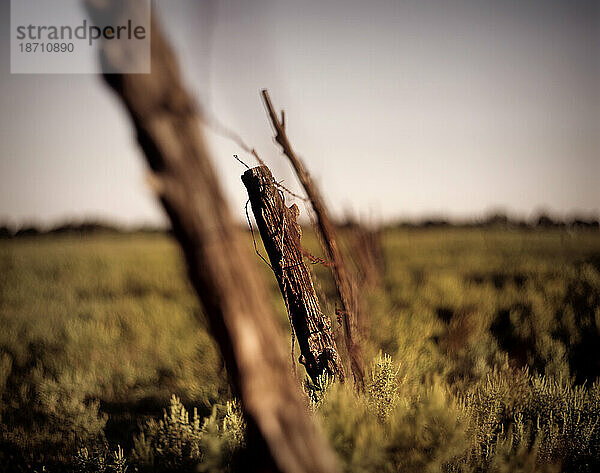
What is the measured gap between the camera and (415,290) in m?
7.37

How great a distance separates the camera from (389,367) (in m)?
3.00

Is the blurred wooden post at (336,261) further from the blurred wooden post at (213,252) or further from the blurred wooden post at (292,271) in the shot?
the blurred wooden post at (213,252)

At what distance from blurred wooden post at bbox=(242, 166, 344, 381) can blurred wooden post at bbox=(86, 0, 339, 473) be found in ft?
3.83

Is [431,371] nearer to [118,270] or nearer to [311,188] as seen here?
[311,188]

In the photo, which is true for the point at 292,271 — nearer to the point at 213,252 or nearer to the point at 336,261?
the point at 336,261

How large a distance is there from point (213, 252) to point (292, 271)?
132 cm

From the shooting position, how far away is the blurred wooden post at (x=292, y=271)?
9.27 feet

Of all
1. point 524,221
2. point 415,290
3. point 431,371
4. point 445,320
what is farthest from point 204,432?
point 524,221

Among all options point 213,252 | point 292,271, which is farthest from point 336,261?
point 213,252

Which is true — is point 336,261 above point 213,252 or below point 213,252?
below

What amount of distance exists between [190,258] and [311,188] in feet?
6.15

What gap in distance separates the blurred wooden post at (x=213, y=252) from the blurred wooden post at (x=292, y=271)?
1.17 m

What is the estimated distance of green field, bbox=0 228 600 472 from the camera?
2617 millimetres

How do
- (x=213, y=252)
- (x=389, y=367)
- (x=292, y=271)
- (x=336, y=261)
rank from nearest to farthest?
(x=213, y=252) < (x=292, y=271) < (x=389, y=367) < (x=336, y=261)
